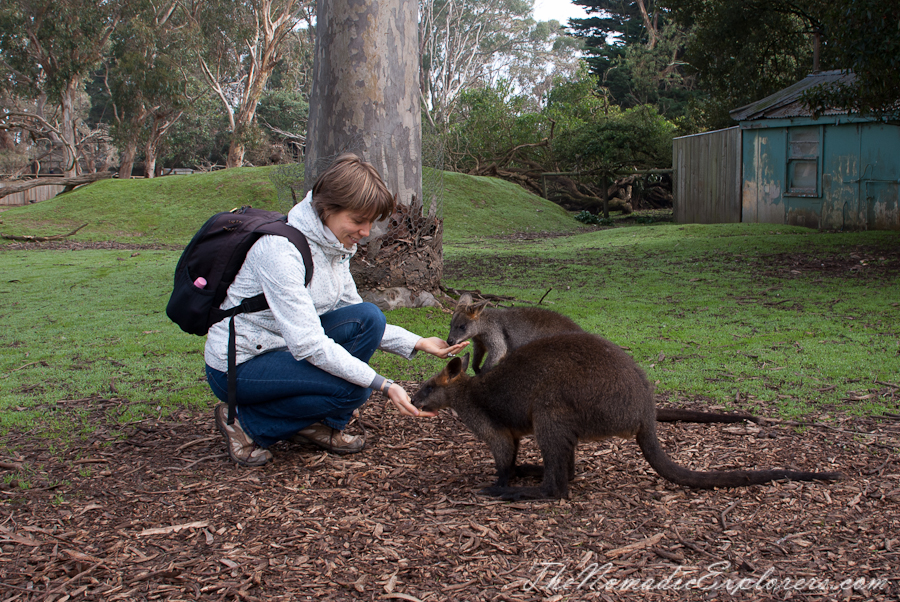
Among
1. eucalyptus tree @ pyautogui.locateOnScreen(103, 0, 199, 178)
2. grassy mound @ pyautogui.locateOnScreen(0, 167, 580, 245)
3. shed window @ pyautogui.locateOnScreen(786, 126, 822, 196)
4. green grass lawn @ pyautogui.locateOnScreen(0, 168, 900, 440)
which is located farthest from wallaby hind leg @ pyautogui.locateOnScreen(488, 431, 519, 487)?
eucalyptus tree @ pyautogui.locateOnScreen(103, 0, 199, 178)

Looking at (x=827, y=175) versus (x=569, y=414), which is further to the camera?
(x=827, y=175)

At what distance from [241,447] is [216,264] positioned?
3.07ft

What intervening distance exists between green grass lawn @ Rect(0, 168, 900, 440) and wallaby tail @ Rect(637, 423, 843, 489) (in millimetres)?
1095

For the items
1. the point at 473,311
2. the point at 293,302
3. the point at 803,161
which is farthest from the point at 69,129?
A: the point at 293,302

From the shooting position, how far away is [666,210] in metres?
26.6

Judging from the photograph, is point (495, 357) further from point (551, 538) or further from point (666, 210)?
point (666, 210)

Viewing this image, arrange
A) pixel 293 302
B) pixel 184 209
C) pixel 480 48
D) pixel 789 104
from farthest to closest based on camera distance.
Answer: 1. pixel 480 48
2. pixel 184 209
3. pixel 789 104
4. pixel 293 302

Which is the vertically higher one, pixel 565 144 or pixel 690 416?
pixel 565 144

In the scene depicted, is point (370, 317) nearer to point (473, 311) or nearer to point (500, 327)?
point (473, 311)

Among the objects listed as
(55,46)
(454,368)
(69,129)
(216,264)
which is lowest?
(454,368)

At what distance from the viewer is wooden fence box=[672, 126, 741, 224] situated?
59.3 feet

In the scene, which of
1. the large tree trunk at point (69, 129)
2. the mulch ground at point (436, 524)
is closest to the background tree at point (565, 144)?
the large tree trunk at point (69, 129)

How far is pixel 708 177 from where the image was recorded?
63.6 ft

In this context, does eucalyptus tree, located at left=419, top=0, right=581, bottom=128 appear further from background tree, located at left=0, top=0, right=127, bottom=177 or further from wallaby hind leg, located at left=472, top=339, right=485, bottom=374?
wallaby hind leg, located at left=472, top=339, right=485, bottom=374
